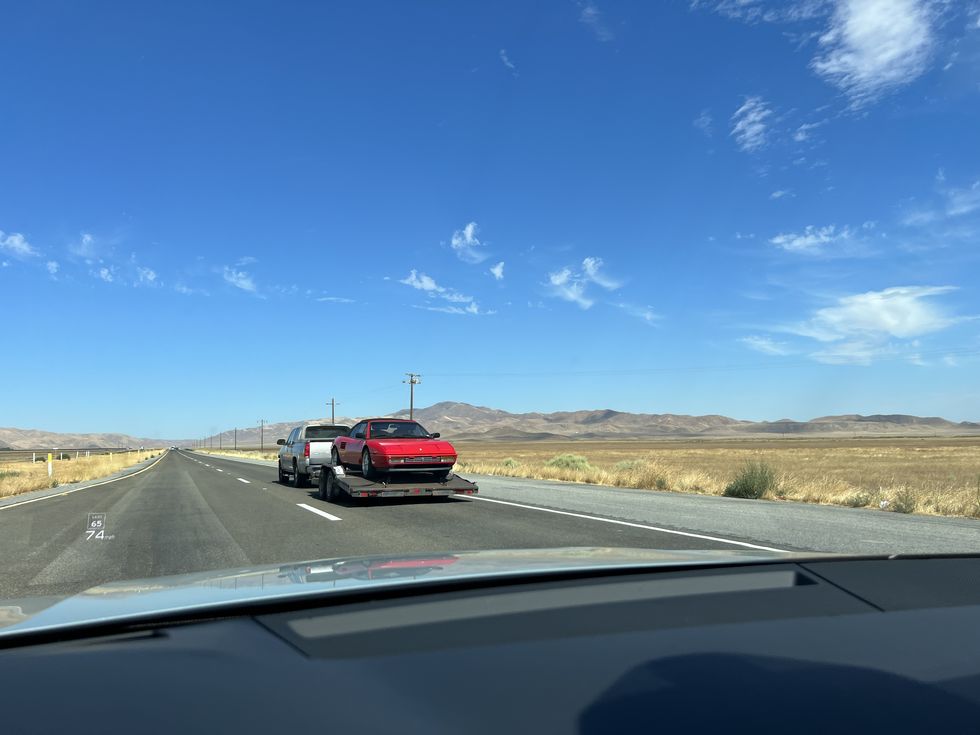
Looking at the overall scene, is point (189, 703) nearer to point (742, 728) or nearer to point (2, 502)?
point (742, 728)

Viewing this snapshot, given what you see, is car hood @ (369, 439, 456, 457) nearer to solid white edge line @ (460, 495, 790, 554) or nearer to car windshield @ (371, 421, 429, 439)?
car windshield @ (371, 421, 429, 439)

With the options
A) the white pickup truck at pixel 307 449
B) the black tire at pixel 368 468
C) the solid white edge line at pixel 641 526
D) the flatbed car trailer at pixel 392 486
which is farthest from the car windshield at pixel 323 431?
the solid white edge line at pixel 641 526

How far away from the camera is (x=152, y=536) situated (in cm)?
1143

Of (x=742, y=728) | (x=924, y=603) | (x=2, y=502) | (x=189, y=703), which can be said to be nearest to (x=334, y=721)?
(x=189, y=703)

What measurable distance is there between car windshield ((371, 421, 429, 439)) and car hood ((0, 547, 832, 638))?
12.8m

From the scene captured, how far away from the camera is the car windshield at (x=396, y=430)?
1672 cm

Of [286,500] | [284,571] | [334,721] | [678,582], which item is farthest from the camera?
[286,500]

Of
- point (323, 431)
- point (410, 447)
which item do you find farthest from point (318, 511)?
point (323, 431)

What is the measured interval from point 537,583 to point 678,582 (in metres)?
0.60

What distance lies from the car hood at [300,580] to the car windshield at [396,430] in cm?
1279

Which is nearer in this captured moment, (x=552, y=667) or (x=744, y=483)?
(x=552, y=667)

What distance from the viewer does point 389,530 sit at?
11.7m

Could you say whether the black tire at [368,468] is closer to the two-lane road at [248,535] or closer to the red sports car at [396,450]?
the red sports car at [396,450]

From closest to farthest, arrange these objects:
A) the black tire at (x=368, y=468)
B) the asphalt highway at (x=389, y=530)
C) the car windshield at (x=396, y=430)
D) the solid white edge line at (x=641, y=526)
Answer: the asphalt highway at (x=389, y=530) → the solid white edge line at (x=641, y=526) → the black tire at (x=368, y=468) → the car windshield at (x=396, y=430)
